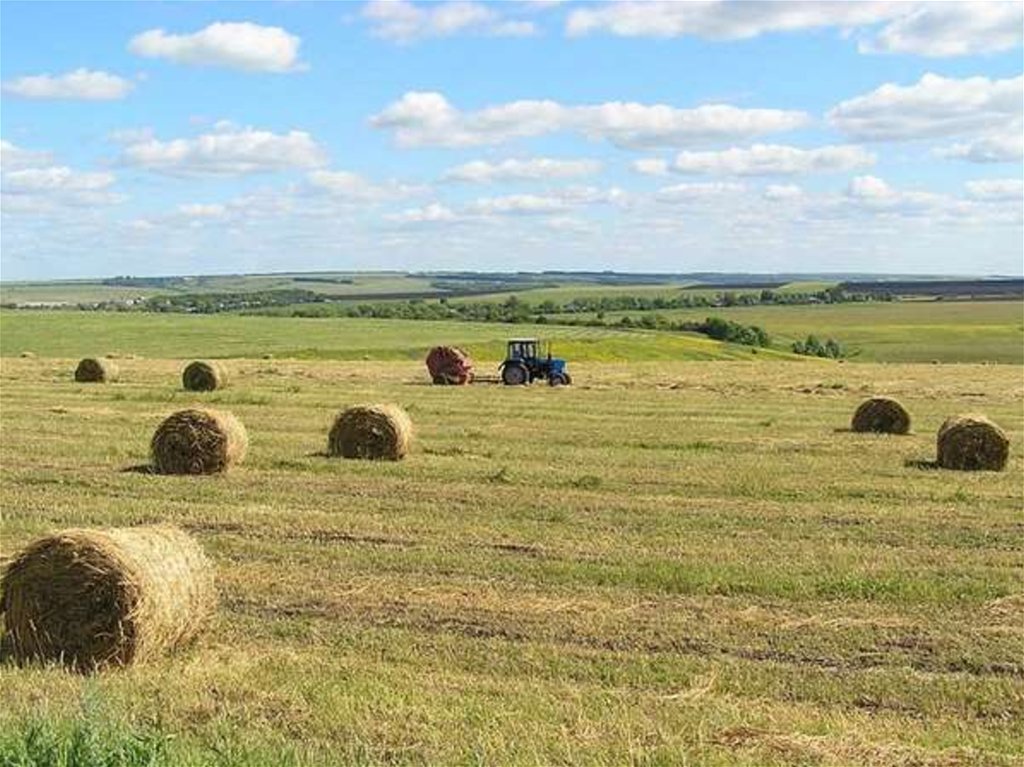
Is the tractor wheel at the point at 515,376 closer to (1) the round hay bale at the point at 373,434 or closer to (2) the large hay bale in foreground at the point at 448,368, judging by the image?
(2) the large hay bale in foreground at the point at 448,368

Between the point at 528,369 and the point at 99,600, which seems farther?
the point at 528,369

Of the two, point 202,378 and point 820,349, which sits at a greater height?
point 202,378

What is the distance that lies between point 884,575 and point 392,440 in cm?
930

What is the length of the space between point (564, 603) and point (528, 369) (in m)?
27.6

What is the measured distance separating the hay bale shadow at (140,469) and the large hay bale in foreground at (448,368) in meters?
20.2

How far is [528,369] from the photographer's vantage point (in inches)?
1501

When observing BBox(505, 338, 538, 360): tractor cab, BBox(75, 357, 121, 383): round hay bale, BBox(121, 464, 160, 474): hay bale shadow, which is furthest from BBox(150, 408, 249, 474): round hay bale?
BBox(505, 338, 538, 360): tractor cab

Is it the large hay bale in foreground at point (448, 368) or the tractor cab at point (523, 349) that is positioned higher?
the tractor cab at point (523, 349)

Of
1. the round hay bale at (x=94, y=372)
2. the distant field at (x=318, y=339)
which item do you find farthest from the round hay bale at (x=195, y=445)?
the distant field at (x=318, y=339)

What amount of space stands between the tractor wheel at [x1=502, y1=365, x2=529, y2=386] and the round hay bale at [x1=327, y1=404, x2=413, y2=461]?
59.0 ft

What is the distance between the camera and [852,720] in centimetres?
768

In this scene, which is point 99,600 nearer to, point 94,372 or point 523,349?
point 94,372

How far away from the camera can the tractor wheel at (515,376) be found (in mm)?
37906

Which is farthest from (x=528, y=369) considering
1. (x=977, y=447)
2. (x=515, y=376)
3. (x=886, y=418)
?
(x=977, y=447)
